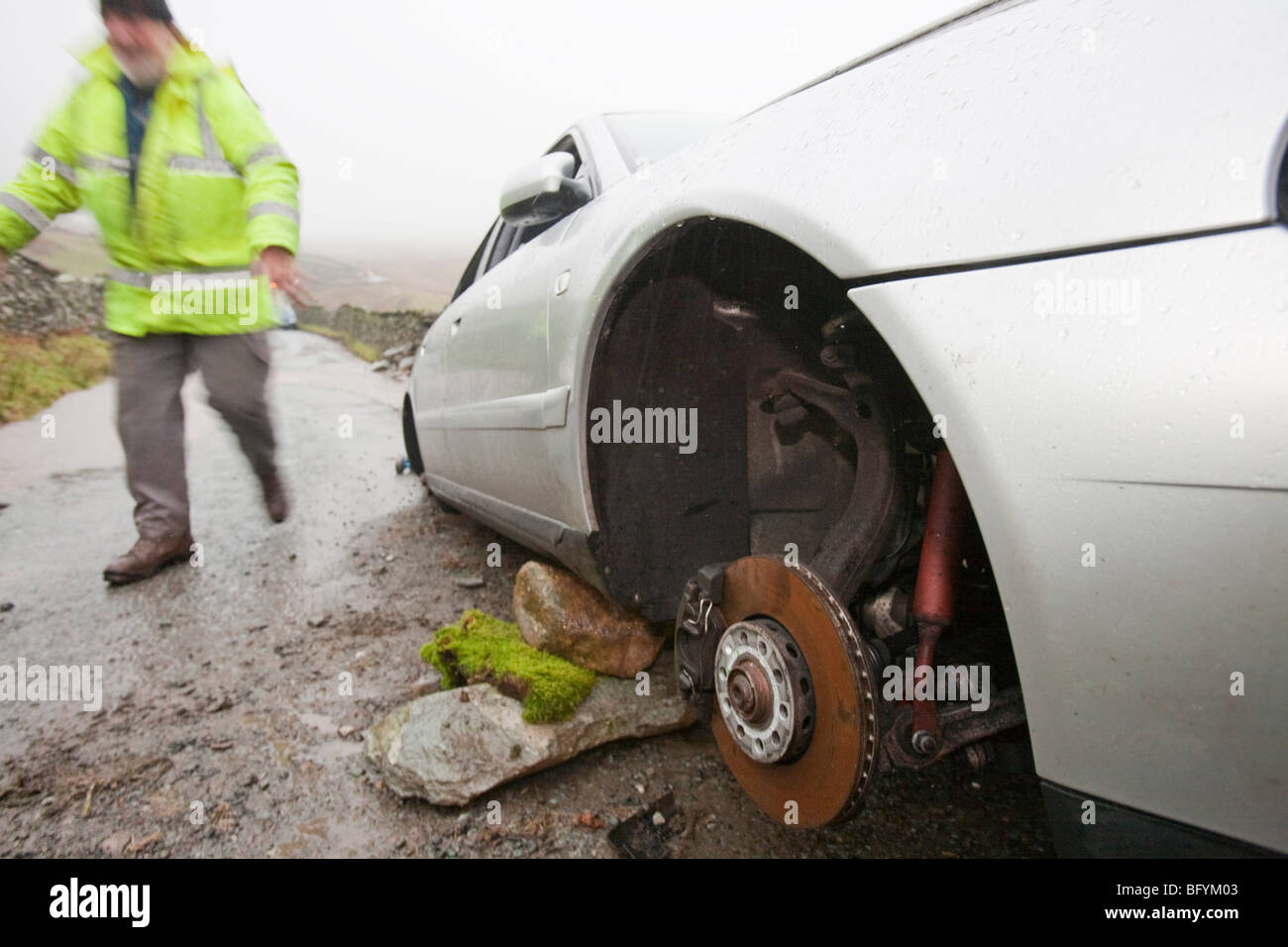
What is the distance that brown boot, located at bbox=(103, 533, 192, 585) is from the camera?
2797 mm

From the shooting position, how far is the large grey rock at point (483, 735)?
1.49 m

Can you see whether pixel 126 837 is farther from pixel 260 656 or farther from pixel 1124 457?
pixel 1124 457

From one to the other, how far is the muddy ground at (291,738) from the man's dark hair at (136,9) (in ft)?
4.67

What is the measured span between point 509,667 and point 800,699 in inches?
35.3

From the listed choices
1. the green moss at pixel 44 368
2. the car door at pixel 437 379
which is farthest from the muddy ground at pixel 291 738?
the green moss at pixel 44 368

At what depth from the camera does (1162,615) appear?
2.17ft

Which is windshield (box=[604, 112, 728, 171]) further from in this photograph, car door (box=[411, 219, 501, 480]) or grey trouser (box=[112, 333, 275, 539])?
grey trouser (box=[112, 333, 275, 539])

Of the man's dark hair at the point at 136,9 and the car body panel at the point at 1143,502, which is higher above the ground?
the man's dark hair at the point at 136,9

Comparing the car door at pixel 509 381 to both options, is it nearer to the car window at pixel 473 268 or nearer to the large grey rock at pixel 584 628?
the large grey rock at pixel 584 628

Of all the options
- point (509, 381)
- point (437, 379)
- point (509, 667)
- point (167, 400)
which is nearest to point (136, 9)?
point (167, 400)

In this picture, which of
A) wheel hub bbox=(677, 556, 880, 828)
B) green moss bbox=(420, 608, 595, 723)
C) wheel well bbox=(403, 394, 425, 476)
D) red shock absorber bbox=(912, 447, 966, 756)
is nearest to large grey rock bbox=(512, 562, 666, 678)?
green moss bbox=(420, 608, 595, 723)

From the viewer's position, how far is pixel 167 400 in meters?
2.88

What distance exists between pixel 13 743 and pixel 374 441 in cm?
476
